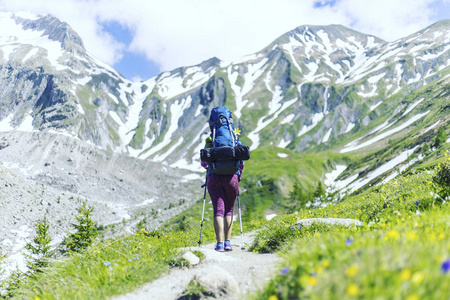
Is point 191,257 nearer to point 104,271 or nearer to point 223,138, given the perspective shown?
point 104,271

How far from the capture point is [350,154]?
181 m

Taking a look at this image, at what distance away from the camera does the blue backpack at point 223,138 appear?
28.3 feet

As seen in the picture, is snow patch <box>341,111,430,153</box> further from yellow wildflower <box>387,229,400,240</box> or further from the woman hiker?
yellow wildflower <box>387,229,400,240</box>

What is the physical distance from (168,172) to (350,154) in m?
106

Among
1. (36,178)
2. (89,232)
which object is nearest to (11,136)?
(36,178)

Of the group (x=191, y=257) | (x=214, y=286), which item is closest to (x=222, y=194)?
(x=191, y=257)

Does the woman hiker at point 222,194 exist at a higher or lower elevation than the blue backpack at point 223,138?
lower

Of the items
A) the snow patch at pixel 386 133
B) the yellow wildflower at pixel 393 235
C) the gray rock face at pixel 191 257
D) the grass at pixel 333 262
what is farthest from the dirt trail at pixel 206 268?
the snow patch at pixel 386 133

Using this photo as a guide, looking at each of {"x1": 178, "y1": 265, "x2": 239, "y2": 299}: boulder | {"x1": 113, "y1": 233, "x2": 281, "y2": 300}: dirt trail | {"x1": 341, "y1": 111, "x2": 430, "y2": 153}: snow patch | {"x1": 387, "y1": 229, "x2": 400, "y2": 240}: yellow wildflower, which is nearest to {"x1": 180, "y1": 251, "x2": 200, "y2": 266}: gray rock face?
{"x1": 113, "y1": 233, "x2": 281, "y2": 300}: dirt trail

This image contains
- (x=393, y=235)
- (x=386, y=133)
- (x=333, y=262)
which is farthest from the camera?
(x=386, y=133)

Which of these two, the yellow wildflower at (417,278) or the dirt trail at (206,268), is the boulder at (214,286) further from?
the yellow wildflower at (417,278)

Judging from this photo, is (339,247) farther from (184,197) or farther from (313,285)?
(184,197)

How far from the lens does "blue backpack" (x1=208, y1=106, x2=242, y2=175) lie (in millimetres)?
8641

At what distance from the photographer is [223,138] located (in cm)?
893
